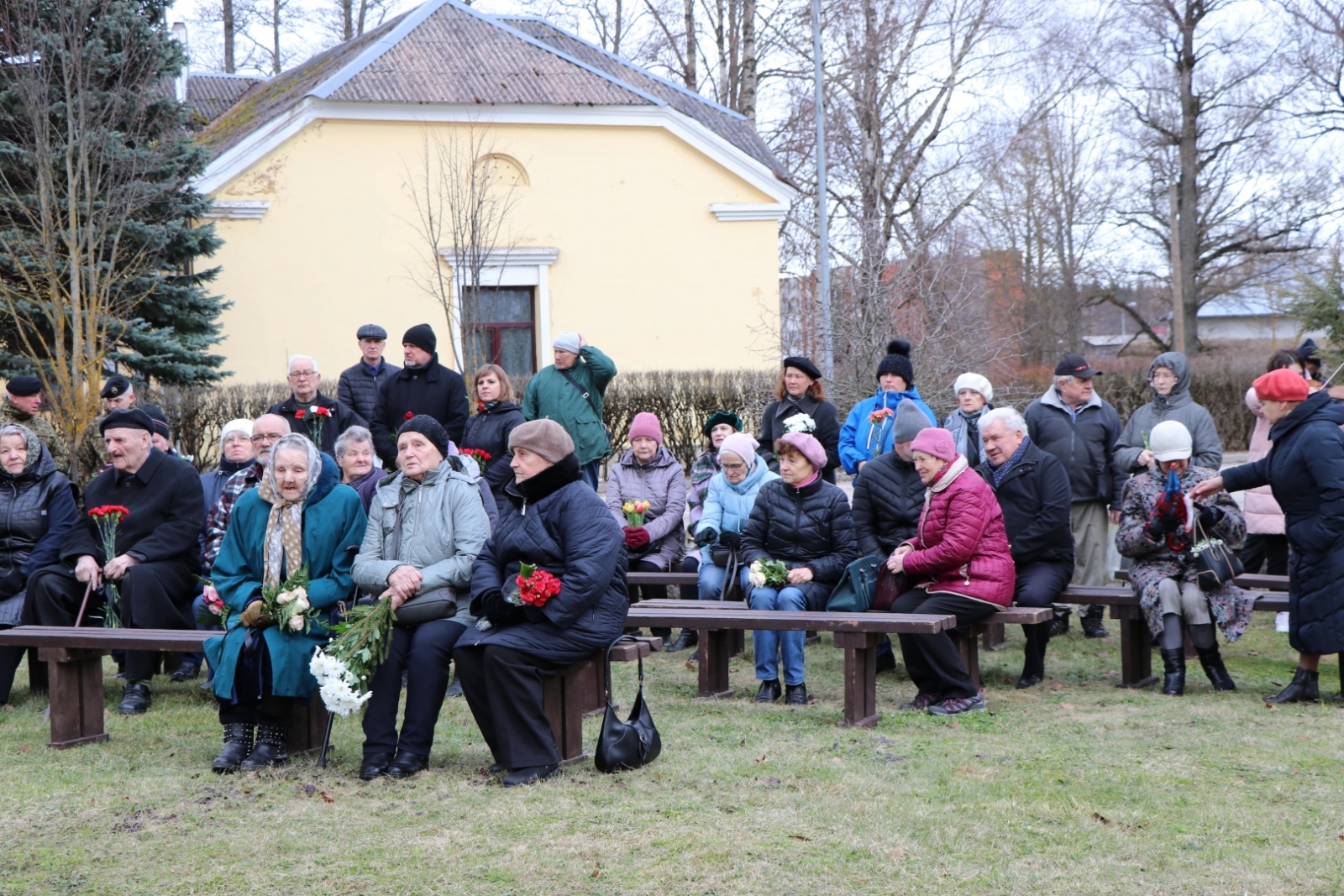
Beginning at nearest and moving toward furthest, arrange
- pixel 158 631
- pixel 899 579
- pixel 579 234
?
pixel 158 631 → pixel 899 579 → pixel 579 234

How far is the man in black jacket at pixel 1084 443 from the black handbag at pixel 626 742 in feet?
13.9

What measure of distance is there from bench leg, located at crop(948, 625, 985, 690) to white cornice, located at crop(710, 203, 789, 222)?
16.0 m

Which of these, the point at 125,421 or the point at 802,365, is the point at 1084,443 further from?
the point at 125,421

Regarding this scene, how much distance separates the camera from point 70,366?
589 inches

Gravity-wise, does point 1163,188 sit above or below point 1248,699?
above

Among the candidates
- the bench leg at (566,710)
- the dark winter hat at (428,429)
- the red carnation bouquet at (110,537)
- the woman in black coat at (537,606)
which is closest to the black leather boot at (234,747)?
the woman in black coat at (537,606)

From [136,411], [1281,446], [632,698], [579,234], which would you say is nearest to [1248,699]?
[1281,446]

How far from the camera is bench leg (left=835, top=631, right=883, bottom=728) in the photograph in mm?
6684

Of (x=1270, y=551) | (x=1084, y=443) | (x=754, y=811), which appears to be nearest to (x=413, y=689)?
(x=754, y=811)

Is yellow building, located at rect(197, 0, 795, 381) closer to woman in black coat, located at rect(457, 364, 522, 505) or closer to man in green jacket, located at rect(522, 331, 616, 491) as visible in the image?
man in green jacket, located at rect(522, 331, 616, 491)

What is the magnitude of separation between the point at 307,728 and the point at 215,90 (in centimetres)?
2481

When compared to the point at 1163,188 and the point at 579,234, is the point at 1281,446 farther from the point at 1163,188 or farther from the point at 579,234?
the point at 1163,188

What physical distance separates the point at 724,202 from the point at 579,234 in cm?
257

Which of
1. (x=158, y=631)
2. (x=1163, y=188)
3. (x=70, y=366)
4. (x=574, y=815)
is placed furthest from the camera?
(x=1163, y=188)
